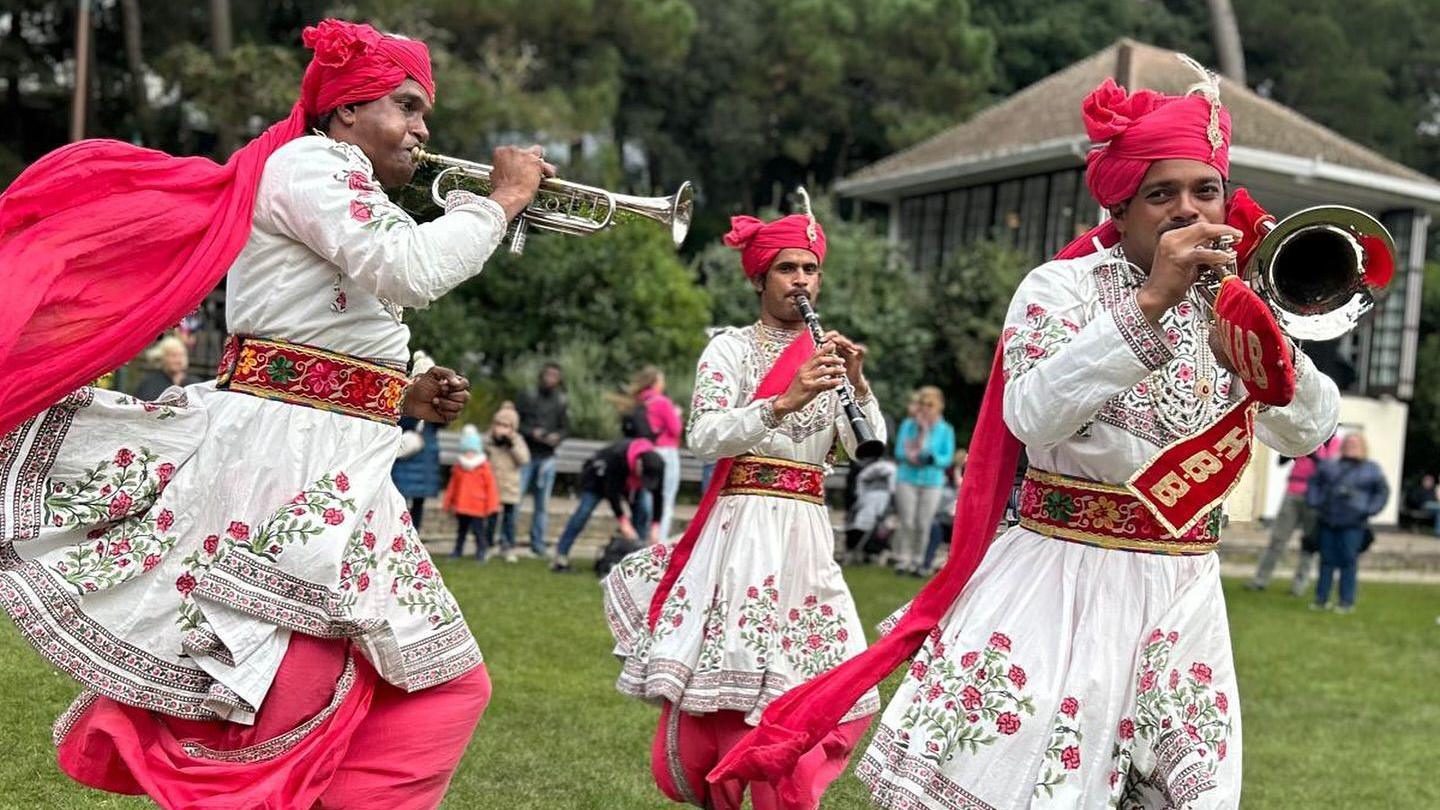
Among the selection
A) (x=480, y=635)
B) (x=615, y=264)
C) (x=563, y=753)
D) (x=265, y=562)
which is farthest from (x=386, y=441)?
(x=615, y=264)

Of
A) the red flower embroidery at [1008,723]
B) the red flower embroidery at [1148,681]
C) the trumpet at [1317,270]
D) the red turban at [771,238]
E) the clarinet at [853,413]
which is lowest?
the red flower embroidery at [1008,723]

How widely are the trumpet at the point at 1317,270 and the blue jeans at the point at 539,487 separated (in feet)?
34.8

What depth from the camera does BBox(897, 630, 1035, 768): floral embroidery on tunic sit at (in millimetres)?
3068

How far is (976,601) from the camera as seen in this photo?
10.7 ft

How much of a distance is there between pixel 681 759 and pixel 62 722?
6.97ft

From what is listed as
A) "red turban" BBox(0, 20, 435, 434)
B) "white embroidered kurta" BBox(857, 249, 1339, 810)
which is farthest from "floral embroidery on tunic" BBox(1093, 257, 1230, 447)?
"red turban" BBox(0, 20, 435, 434)

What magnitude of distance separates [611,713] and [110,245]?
4273 mm

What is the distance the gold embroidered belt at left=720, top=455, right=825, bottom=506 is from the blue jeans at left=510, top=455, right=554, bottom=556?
8298 mm

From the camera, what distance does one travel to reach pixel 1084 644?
10.1 ft

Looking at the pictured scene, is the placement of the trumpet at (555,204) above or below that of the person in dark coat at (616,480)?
above

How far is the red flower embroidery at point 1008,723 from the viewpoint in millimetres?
3049

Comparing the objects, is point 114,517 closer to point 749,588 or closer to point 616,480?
point 749,588

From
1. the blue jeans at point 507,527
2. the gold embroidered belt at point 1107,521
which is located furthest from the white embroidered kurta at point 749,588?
the blue jeans at point 507,527

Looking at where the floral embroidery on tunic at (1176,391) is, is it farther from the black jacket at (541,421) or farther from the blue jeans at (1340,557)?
the blue jeans at (1340,557)
